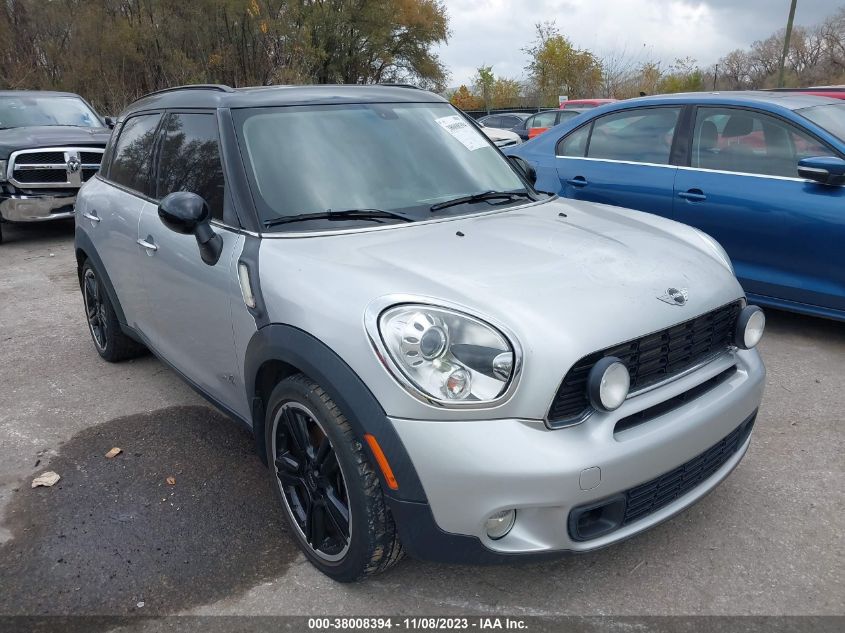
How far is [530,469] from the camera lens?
1.99 metres

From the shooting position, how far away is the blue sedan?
14.4 ft

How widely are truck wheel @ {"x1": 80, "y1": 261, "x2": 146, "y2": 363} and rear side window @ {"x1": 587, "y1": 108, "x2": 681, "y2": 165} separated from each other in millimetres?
3667

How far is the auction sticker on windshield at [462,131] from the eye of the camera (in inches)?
138

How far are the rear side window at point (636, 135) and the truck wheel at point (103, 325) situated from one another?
3667mm

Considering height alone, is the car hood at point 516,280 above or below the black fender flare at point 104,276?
above

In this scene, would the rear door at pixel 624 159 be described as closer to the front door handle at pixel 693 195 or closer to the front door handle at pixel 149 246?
the front door handle at pixel 693 195

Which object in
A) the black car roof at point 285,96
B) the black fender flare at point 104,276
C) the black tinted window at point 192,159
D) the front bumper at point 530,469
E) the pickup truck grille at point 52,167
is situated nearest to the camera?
the front bumper at point 530,469

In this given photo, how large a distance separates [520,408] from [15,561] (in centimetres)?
202

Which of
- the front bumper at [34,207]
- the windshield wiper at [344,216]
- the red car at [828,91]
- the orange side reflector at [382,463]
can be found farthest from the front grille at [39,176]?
the orange side reflector at [382,463]

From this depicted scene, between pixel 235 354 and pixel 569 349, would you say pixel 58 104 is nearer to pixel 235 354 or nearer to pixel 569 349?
pixel 235 354

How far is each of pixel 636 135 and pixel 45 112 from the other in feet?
26.3

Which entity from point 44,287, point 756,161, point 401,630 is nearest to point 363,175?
point 401,630

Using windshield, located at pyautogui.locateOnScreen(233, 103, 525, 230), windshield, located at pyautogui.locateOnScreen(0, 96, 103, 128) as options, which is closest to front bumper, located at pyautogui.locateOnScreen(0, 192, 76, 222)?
windshield, located at pyautogui.locateOnScreen(0, 96, 103, 128)

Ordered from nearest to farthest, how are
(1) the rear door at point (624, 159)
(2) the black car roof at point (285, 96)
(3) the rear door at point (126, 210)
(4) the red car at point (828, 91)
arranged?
1. (2) the black car roof at point (285, 96)
2. (3) the rear door at point (126, 210)
3. (1) the rear door at point (624, 159)
4. (4) the red car at point (828, 91)
